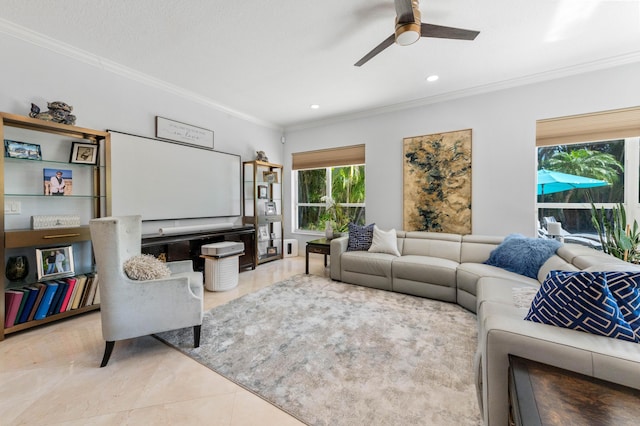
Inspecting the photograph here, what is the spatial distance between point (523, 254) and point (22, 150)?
16.0ft

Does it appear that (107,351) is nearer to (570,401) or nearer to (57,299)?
(57,299)

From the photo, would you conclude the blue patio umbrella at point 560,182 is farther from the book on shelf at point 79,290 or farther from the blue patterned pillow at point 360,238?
the book on shelf at point 79,290

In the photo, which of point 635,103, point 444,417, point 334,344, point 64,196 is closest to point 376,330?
point 334,344

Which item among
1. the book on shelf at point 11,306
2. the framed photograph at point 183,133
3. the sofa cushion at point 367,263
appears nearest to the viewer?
the book on shelf at point 11,306

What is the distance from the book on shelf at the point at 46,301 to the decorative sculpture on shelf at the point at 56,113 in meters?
1.52

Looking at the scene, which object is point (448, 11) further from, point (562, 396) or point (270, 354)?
point (270, 354)

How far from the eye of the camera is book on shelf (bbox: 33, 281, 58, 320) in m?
2.28

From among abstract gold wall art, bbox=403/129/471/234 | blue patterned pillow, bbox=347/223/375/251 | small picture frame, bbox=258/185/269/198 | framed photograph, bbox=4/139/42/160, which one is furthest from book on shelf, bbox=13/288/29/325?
abstract gold wall art, bbox=403/129/471/234

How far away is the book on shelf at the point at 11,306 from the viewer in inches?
83.7

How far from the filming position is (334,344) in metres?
2.06

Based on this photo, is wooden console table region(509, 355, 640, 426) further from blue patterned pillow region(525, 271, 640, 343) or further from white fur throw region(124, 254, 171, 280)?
white fur throw region(124, 254, 171, 280)

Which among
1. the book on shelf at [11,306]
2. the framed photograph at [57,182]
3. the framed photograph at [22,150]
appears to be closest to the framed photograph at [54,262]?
the book on shelf at [11,306]

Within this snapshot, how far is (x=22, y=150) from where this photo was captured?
7.51 ft

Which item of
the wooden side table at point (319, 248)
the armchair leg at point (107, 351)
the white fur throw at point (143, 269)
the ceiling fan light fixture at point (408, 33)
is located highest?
the ceiling fan light fixture at point (408, 33)
